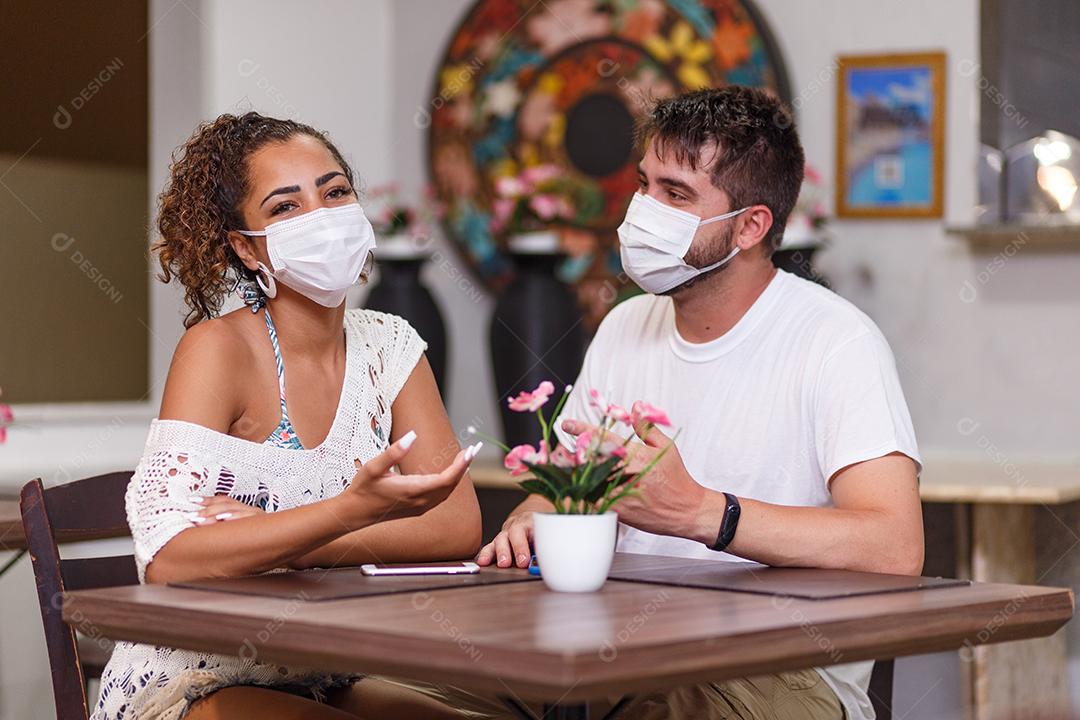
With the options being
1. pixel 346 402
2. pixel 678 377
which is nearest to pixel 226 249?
pixel 346 402

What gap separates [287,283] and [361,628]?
0.83m

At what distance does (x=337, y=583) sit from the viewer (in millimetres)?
1665

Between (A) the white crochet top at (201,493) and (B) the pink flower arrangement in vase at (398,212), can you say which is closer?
(A) the white crochet top at (201,493)

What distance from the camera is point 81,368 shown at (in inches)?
171

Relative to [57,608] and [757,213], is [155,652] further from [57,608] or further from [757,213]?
[757,213]

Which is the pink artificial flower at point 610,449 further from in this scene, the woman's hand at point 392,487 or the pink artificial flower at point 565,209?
the pink artificial flower at point 565,209

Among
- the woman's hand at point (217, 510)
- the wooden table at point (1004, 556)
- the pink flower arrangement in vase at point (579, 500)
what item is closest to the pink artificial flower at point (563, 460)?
the pink flower arrangement in vase at point (579, 500)

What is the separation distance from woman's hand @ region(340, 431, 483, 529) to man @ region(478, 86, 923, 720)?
27cm

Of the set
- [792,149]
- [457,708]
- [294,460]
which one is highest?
[792,149]

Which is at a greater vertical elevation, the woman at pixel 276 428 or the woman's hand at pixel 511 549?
the woman at pixel 276 428

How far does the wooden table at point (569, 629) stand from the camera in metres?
1.25

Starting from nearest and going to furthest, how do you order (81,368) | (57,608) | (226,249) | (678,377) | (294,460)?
(57,608), (294,460), (226,249), (678,377), (81,368)

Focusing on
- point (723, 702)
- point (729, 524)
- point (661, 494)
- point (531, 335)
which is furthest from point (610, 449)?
point (531, 335)

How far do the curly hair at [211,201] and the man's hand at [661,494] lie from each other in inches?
27.2
